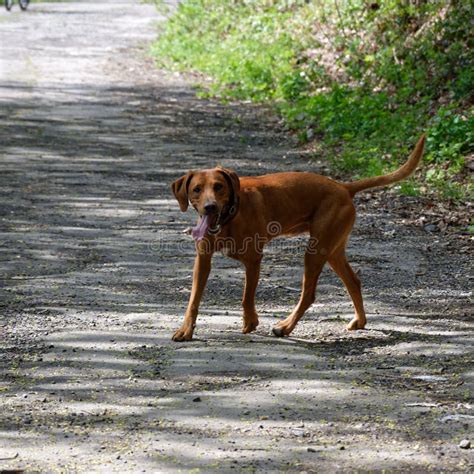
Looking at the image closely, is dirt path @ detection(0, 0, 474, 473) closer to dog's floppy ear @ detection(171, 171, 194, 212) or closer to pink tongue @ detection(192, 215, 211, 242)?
pink tongue @ detection(192, 215, 211, 242)

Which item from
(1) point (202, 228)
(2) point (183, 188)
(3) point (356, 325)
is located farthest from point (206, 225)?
(3) point (356, 325)

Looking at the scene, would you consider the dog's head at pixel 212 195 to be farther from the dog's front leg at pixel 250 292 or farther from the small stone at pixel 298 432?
Answer: the small stone at pixel 298 432

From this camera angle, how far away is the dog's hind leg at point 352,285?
684cm

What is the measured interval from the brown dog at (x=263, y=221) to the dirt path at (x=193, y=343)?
0.80 feet

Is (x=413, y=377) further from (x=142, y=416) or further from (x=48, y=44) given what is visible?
(x=48, y=44)

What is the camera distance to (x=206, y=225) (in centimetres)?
622

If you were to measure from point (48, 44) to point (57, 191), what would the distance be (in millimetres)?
15379

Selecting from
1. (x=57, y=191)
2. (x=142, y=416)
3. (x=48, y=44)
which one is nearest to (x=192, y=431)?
(x=142, y=416)

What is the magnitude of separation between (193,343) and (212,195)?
35.5 inches

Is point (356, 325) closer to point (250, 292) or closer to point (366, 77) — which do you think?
point (250, 292)

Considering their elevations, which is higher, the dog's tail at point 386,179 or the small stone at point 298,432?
the dog's tail at point 386,179

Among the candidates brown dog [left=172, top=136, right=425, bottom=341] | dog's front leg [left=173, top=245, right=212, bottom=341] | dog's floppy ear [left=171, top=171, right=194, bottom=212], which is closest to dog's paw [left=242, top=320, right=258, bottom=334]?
brown dog [left=172, top=136, right=425, bottom=341]

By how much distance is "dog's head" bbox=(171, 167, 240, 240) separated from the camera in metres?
6.16

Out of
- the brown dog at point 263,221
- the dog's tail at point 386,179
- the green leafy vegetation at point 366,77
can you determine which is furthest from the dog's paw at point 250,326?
the green leafy vegetation at point 366,77
